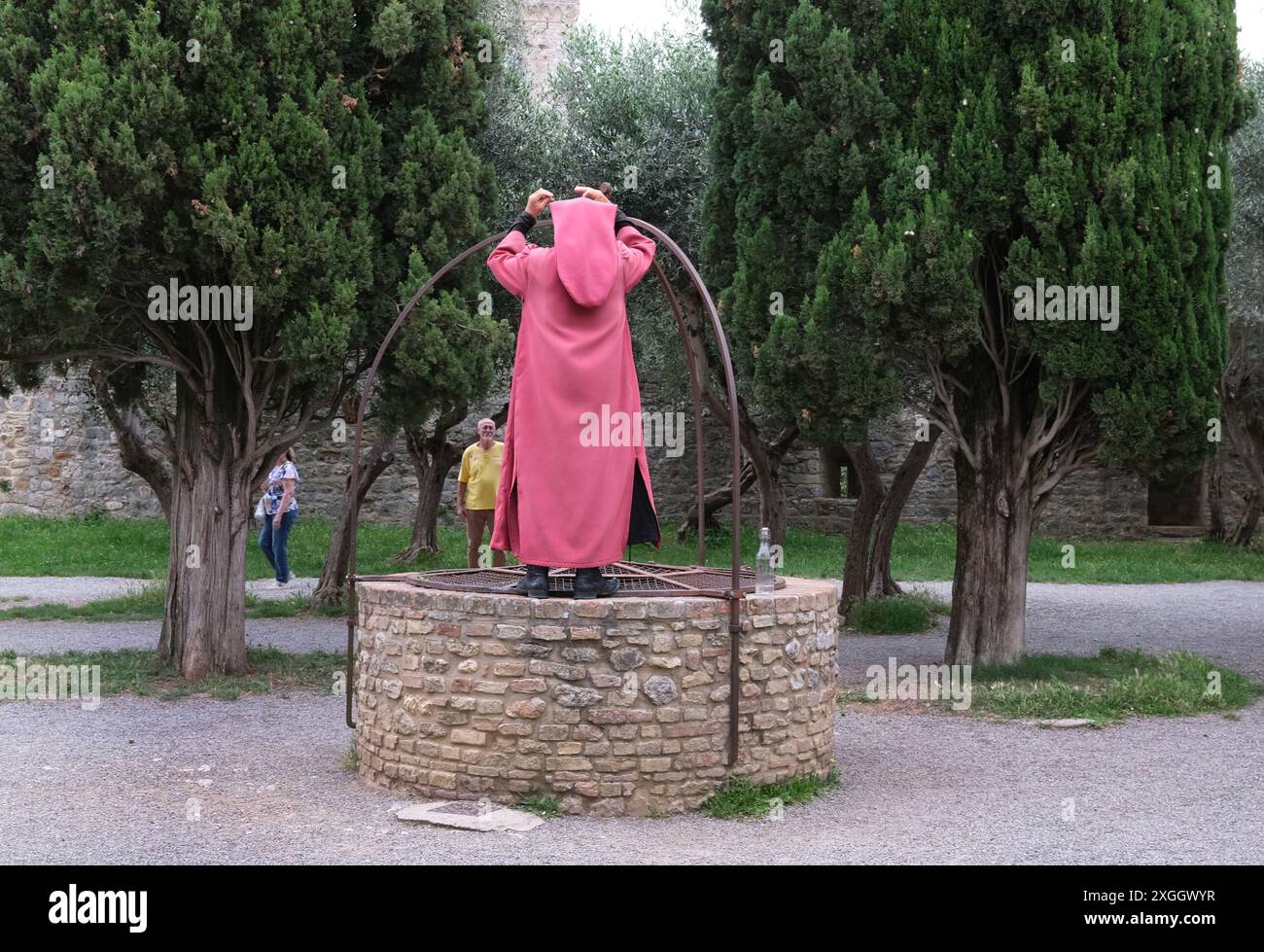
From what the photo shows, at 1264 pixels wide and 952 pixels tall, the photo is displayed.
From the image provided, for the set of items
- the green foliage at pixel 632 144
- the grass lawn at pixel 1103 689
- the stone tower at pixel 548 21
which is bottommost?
the grass lawn at pixel 1103 689

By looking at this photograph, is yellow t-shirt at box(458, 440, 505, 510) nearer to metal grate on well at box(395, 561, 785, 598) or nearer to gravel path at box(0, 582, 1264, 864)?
gravel path at box(0, 582, 1264, 864)

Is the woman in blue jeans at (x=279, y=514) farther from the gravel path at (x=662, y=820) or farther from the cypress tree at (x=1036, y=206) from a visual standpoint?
the cypress tree at (x=1036, y=206)

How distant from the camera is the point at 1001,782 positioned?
670cm

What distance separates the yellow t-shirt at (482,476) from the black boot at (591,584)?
17.1ft

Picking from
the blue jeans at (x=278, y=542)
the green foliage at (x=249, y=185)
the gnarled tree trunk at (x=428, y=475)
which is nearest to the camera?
the green foliage at (x=249, y=185)

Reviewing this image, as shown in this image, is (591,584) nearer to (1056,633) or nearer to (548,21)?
(1056,633)

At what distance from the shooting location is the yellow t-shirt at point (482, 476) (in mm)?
11266

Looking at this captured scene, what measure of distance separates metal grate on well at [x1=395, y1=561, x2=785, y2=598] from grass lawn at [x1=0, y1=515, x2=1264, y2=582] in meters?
7.74

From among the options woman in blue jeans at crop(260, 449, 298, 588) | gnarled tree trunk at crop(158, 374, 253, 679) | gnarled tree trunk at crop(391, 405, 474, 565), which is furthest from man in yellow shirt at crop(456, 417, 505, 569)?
woman in blue jeans at crop(260, 449, 298, 588)

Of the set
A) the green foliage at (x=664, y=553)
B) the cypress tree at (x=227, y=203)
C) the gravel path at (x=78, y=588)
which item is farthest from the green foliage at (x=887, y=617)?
the gravel path at (x=78, y=588)

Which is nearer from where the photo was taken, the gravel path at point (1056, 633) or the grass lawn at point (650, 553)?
the gravel path at point (1056, 633)

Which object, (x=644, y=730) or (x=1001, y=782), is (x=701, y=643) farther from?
(x=1001, y=782)

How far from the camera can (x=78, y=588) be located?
47.1 ft

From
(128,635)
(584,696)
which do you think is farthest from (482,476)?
(584,696)
